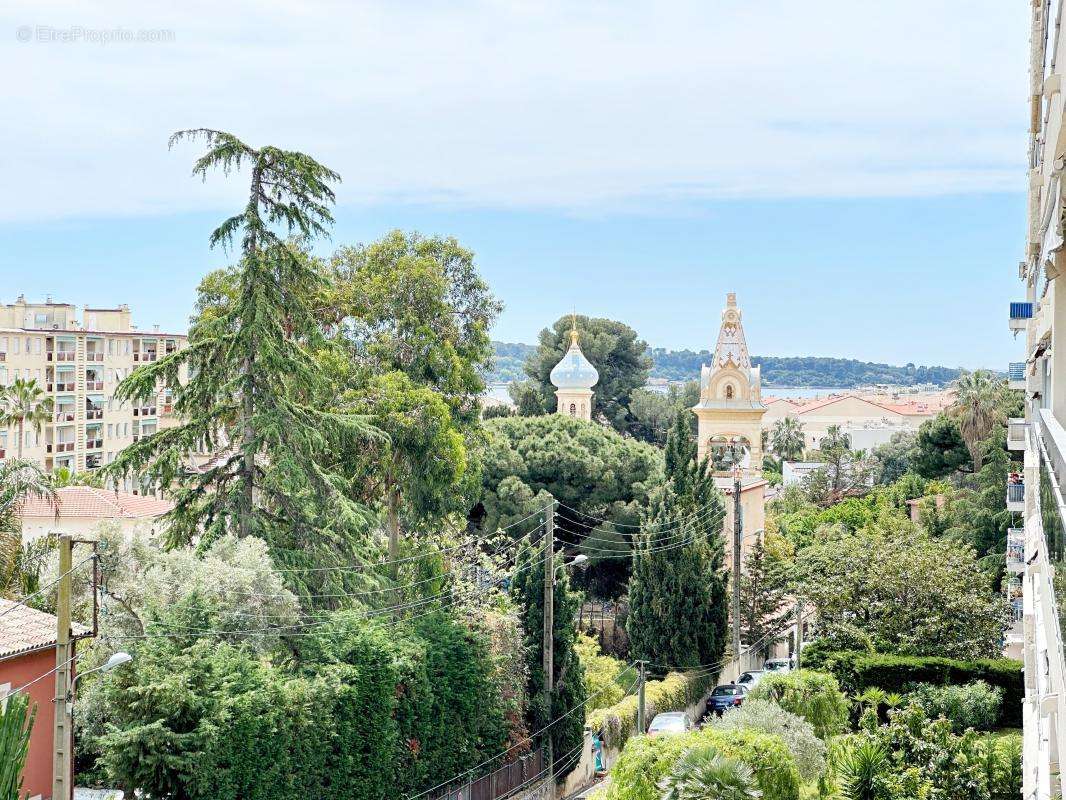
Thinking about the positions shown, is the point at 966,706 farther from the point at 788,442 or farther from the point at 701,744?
the point at 788,442

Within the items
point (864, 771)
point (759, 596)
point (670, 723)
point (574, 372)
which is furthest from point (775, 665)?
point (574, 372)

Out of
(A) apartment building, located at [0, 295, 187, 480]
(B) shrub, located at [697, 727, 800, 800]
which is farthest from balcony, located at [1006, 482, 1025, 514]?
(A) apartment building, located at [0, 295, 187, 480]

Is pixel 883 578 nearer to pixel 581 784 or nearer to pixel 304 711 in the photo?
pixel 581 784

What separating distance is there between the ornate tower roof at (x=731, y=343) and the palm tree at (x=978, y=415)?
395 inches

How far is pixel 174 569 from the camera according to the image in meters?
24.2

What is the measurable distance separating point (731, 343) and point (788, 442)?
6951 cm

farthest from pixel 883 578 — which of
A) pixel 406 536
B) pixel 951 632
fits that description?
pixel 406 536

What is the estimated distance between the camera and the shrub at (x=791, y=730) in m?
24.1

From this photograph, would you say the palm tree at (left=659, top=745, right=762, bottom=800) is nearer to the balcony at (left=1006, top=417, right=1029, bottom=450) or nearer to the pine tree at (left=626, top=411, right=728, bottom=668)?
the balcony at (left=1006, top=417, right=1029, bottom=450)

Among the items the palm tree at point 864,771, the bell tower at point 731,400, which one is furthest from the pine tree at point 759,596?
the palm tree at point 864,771

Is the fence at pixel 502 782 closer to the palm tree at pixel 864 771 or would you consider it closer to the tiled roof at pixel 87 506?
the palm tree at pixel 864 771

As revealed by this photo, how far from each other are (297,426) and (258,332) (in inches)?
86.2

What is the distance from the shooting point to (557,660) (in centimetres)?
3300

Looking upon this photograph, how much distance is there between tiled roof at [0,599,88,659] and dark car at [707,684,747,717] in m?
21.2
